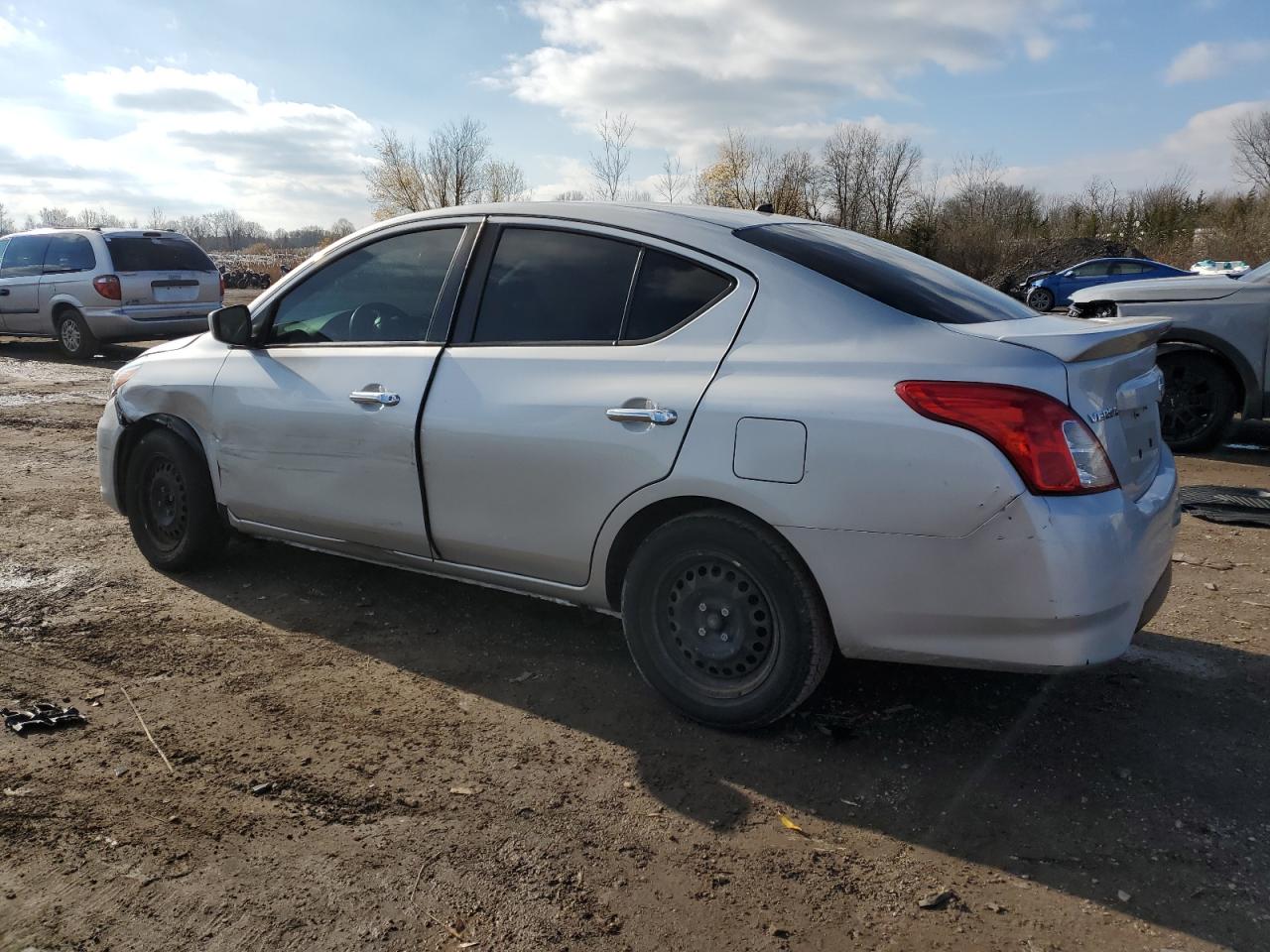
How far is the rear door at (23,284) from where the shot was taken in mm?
14062

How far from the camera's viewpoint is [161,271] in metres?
13.5

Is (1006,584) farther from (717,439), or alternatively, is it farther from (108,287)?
(108,287)

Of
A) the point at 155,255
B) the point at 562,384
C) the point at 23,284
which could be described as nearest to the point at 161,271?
the point at 155,255

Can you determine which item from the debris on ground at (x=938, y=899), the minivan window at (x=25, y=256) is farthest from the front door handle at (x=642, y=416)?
the minivan window at (x=25, y=256)

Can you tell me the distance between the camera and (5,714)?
3357 mm

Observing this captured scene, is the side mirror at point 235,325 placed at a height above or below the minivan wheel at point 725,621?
above

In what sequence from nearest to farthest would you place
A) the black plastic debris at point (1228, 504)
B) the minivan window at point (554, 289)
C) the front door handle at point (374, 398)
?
the minivan window at point (554, 289), the front door handle at point (374, 398), the black plastic debris at point (1228, 504)

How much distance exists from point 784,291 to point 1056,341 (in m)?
0.80

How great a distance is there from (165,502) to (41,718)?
1.58m

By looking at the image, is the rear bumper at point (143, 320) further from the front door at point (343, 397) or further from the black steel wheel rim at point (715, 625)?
the black steel wheel rim at point (715, 625)

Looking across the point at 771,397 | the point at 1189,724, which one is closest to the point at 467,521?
the point at 771,397

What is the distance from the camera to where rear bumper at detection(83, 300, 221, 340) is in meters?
13.3

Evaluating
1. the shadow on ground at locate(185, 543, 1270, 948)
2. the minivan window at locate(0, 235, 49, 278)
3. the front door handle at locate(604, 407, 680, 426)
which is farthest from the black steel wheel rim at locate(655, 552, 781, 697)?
the minivan window at locate(0, 235, 49, 278)

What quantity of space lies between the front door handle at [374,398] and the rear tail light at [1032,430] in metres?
1.97
